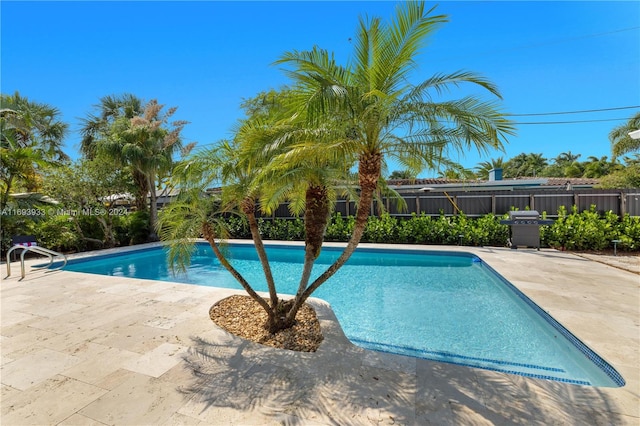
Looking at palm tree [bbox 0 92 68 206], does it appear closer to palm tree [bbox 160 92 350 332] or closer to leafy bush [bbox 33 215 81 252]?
leafy bush [bbox 33 215 81 252]

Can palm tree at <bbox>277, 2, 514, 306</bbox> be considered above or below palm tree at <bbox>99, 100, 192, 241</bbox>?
below

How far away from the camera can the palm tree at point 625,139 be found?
15.5 meters

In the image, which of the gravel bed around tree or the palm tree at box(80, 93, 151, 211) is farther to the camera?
the palm tree at box(80, 93, 151, 211)

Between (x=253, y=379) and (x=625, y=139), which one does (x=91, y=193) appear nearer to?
(x=253, y=379)

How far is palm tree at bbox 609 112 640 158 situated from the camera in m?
15.5

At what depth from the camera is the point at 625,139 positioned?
15.4m

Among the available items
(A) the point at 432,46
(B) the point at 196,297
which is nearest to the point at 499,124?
(A) the point at 432,46

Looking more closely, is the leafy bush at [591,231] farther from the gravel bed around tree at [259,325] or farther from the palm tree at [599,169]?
the palm tree at [599,169]

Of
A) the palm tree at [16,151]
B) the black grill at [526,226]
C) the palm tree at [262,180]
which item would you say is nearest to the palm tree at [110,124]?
the palm tree at [16,151]

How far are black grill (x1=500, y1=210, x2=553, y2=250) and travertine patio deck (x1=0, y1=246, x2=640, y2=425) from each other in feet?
17.0

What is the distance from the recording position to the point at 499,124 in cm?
353

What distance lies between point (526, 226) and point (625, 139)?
1088cm

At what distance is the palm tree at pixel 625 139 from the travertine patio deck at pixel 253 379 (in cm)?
1551

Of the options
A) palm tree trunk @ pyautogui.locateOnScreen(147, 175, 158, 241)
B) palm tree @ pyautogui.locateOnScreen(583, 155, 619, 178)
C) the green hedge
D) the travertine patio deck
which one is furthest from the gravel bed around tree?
palm tree @ pyautogui.locateOnScreen(583, 155, 619, 178)
